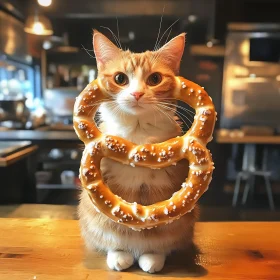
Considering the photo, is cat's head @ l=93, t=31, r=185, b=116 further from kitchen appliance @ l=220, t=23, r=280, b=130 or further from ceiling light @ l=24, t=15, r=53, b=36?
kitchen appliance @ l=220, t=23, r=280, b=130

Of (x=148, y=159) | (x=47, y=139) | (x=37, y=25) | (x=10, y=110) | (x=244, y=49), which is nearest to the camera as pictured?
Answer: (x=148, y=159)

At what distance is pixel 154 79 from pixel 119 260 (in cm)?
35

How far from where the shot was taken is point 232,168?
302 cm

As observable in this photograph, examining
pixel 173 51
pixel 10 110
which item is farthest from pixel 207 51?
pixel 173 51

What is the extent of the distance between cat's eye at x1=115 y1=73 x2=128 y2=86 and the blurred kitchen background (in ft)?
6.86

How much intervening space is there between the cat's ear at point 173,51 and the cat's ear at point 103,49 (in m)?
0.09

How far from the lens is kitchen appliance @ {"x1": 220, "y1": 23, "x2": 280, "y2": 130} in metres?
3.03

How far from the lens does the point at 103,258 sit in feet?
2.09

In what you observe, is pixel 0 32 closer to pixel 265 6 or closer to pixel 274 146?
pixel 265 6

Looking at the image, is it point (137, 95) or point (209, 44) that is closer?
point (137, 95)

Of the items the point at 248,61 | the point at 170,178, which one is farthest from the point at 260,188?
the point at 170,178

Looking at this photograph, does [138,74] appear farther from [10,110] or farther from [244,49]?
[244,49]

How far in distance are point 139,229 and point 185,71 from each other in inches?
104

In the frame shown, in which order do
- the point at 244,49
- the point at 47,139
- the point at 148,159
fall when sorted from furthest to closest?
the point at 244,49, the point at 47,139, the point at 148,159
